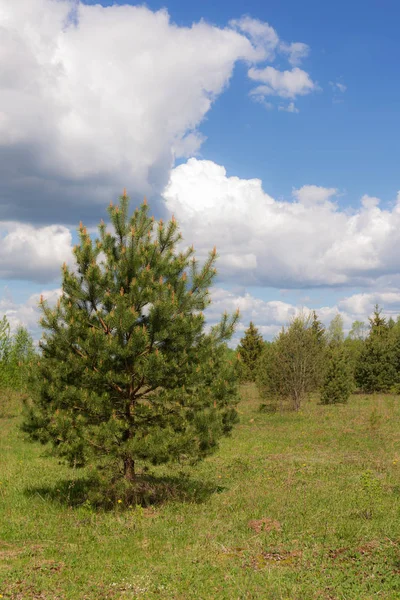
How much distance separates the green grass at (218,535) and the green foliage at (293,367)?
1138 cm

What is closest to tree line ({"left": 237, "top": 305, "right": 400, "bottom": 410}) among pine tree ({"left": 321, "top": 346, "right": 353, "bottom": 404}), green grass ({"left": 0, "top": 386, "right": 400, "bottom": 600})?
pine tree ({"left": 321, "top": 346, "right": 353, "bottom": 404})

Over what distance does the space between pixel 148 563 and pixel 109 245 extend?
577cm

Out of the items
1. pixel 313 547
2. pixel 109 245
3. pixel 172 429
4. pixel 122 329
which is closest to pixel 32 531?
pixel 172 429

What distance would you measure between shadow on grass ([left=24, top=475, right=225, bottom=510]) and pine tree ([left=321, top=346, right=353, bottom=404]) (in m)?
20.0

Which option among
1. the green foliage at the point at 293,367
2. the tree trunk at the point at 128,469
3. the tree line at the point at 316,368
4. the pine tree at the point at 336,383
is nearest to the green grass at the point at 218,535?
the tree trunk at the point at 128,469

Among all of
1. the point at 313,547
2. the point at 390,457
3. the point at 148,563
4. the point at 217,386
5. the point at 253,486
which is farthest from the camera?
the point at 390,457

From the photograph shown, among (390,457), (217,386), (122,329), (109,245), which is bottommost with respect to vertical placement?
(390,457)

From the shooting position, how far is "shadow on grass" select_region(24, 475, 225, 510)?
923 centimetres

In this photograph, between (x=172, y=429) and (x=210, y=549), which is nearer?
(x=210, y=549)

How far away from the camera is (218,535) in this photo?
8070mm

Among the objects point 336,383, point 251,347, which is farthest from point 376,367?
point 251,347

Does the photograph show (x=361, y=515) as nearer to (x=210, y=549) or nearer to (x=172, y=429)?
(x=210, y=549)

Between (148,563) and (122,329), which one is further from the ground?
(122,329)

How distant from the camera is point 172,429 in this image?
9.25 metres
